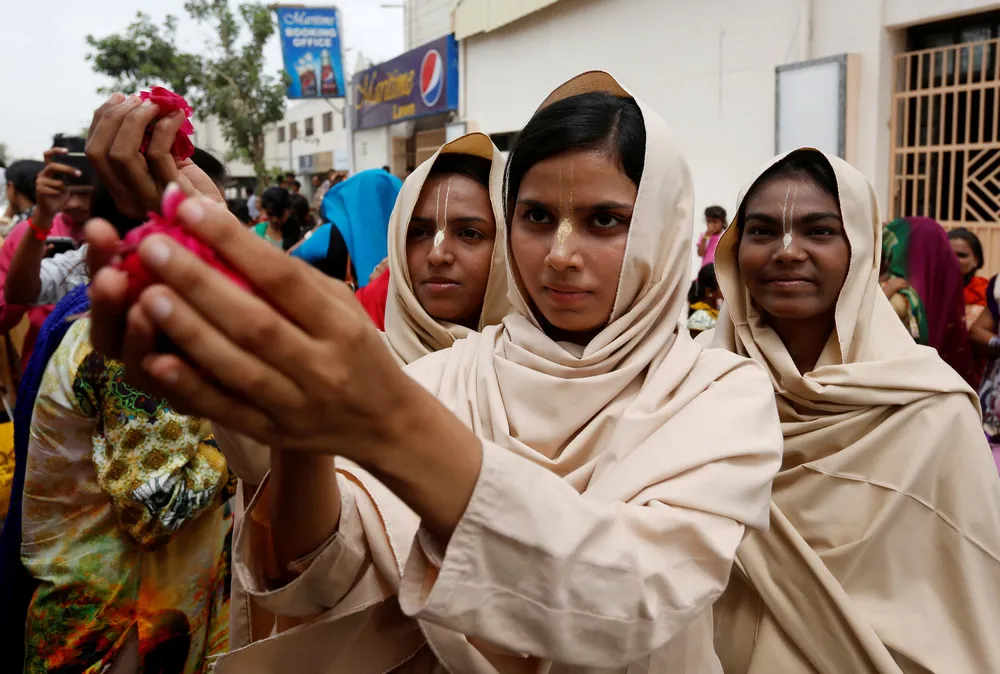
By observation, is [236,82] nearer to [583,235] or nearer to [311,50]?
[311,50]

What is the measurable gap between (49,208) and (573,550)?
2.91 metres

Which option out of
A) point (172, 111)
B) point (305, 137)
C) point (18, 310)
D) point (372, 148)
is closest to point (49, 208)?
point (18, 310)

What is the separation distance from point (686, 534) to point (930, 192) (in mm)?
6670

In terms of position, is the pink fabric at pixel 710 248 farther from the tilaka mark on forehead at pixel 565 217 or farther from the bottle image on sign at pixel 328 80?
the bottle image on sign at pixel 328 80

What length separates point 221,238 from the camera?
625 mm

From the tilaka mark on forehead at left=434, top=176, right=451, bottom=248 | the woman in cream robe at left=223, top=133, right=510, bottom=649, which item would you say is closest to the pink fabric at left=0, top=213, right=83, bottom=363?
the woman in cream robe at left=223, top=133, right=510, bottom=649

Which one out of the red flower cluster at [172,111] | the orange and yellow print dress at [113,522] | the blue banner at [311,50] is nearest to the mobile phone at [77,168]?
the orange and yellow print dress at [113,522]

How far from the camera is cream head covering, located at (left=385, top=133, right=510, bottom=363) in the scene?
7.11 feet

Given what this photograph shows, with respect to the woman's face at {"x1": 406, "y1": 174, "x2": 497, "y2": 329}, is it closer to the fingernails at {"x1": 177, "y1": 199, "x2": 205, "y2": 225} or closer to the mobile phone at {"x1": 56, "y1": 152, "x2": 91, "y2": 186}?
the fingernails at {"x1": 177, "y1": 199, "x2": 205, "y2": 225}

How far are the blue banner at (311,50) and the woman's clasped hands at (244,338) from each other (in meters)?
16.7

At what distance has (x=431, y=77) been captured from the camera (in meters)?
14.1

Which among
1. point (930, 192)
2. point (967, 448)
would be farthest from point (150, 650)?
point (930, 192)

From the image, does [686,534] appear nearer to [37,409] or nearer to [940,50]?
[37,409]

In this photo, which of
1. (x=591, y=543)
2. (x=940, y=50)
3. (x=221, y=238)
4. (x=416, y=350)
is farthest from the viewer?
(x=940, y=50)
